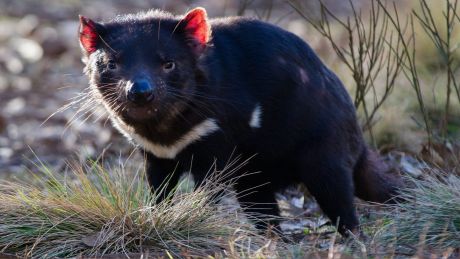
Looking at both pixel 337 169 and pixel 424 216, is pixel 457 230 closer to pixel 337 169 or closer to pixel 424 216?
pixel 424 216

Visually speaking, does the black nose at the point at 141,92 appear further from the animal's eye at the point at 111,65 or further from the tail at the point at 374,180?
the tail at the point at 374,180

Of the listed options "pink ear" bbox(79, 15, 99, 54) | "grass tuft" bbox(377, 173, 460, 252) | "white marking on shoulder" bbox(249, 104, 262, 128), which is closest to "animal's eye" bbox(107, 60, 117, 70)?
"pink ear" bbox(79, 15, 99, 54)

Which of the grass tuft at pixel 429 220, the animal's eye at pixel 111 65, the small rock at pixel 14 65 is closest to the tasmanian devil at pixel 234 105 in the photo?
the animal's eye at pixel 111 65

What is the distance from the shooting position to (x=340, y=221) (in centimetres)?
537

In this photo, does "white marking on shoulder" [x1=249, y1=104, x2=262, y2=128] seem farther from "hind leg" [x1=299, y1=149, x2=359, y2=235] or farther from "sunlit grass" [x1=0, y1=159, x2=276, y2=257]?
"sunlit grass" [x1=0, y1=159, x2=276, y2=257]

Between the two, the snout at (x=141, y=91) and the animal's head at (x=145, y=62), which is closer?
the snout at (x=141, y=91)

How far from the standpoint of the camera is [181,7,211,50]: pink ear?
5.05m

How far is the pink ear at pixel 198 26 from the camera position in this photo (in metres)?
5.05

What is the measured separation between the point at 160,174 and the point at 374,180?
4.30 ft

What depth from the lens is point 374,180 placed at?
571 cm

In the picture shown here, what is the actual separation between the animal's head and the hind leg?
79cm

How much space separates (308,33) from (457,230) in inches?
258

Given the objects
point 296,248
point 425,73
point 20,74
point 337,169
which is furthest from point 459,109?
point 20,74

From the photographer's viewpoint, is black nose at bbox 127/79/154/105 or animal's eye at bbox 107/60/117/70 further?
animal's eye at bbox 107/60/117/70
